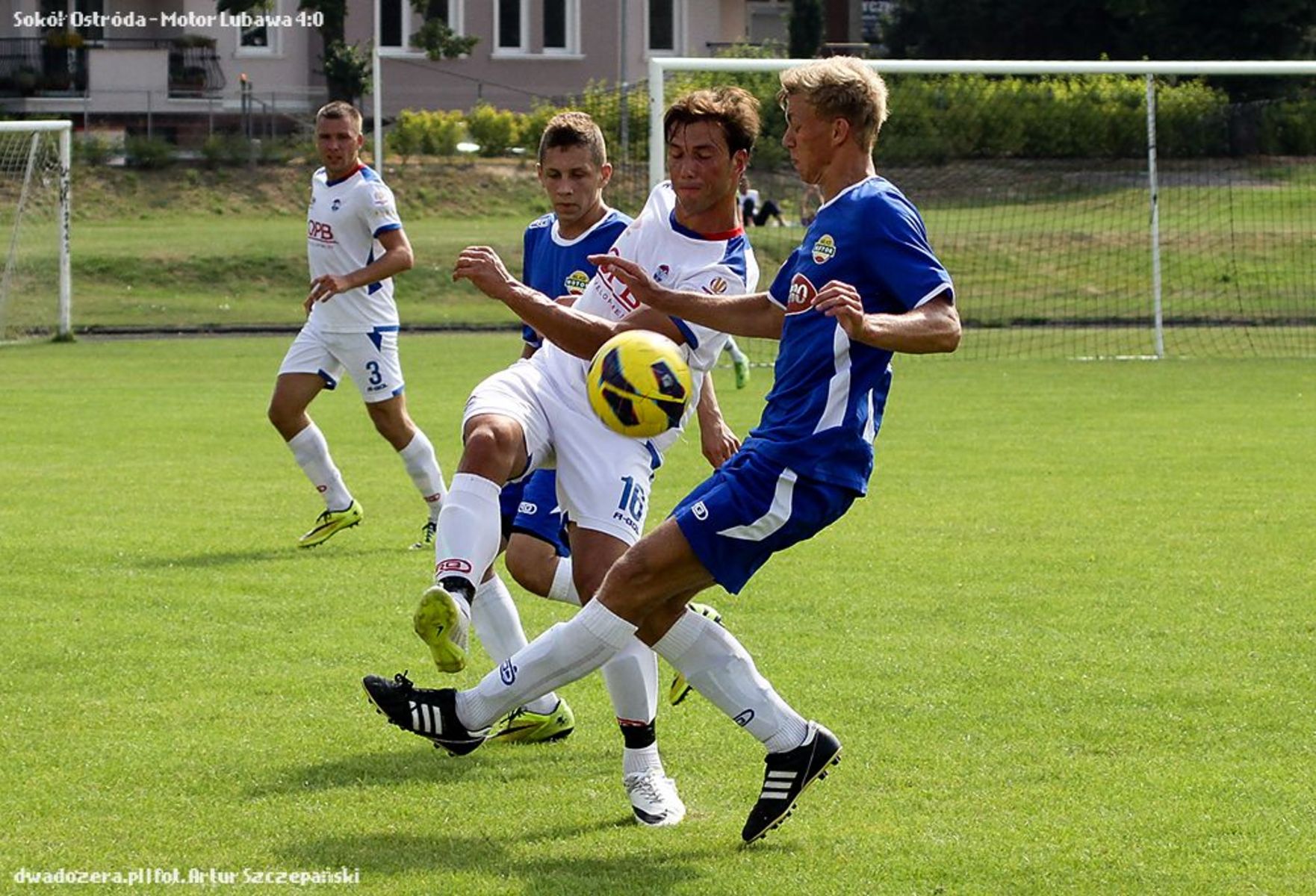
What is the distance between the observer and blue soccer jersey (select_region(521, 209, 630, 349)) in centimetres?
666

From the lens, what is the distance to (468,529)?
5.35 meters

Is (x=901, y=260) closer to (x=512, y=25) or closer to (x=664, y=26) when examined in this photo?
(x=512, y=25)

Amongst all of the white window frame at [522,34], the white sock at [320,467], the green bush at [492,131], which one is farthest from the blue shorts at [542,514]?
the white window frame at [522,34]

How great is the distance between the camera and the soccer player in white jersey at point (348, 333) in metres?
10.3

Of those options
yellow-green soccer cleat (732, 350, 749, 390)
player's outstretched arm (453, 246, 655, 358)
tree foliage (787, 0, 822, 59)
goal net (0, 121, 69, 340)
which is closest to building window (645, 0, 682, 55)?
tree foliage (787, 0, 822, 59)

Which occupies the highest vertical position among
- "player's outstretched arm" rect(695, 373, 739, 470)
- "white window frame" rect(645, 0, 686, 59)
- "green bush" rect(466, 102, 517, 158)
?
"white window frame" rect(645, 0, 686, 59)

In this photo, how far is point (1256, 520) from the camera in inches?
413

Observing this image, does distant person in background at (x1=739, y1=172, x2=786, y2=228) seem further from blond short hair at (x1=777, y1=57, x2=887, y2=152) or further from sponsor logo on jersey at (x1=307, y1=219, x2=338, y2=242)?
blond short hair at (x1=777, y1=57, x2=887, y2=152)

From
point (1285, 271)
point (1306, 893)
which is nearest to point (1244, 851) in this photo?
point (1306, 893)

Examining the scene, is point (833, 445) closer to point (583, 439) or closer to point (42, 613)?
point (583, 439)

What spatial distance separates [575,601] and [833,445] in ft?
6.11

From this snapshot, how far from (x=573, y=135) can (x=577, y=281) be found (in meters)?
0.54

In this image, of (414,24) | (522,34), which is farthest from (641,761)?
(522,34)

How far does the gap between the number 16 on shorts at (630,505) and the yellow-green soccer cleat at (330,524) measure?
15.6 ft
